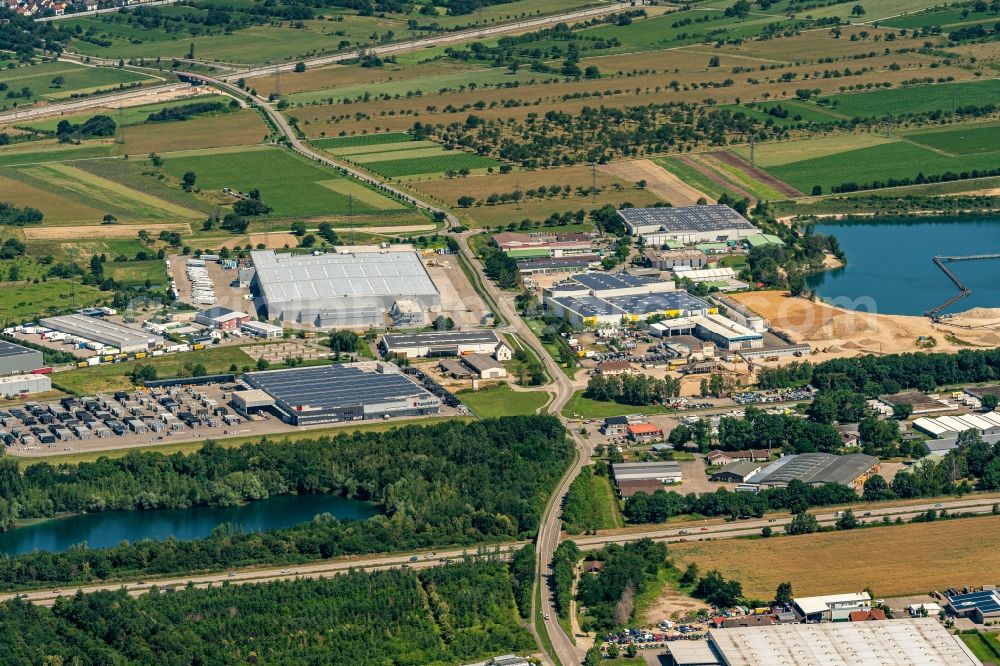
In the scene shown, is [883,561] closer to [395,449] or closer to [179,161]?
[395,449]

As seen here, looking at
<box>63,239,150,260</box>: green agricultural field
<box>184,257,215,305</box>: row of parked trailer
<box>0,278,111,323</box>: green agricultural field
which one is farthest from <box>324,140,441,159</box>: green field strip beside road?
<box>0,278,111,323</box>: green agricultural field

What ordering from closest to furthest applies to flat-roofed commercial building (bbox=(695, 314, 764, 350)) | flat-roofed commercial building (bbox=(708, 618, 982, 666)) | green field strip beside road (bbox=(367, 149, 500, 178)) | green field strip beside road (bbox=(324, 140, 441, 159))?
flat-roofed commercial building (bbox=(708, 618, 982, 666)), flat-roofed commercial building (bbox=(695, 314, 764, 350)), green field strip beside road (bbox=(367, 149, 500, 178)), green field strip beside road (bbox=(324, 140, 441, 159))

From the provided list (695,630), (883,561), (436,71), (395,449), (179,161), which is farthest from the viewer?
(436,71)

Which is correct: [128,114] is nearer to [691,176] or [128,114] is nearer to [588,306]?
[691,176]

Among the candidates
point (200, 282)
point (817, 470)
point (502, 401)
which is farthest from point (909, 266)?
point (200, 282)

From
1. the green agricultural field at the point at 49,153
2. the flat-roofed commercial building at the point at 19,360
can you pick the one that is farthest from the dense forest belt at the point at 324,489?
the green agricultural field at the point at 49,153

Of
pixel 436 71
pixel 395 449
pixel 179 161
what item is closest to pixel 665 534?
pixel 395 449

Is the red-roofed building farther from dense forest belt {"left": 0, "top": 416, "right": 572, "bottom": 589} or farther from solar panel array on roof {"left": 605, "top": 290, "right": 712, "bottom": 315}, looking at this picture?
solar panel array on roof {"left": 605, "top": 290, "right": 712, "bottom": 315}
